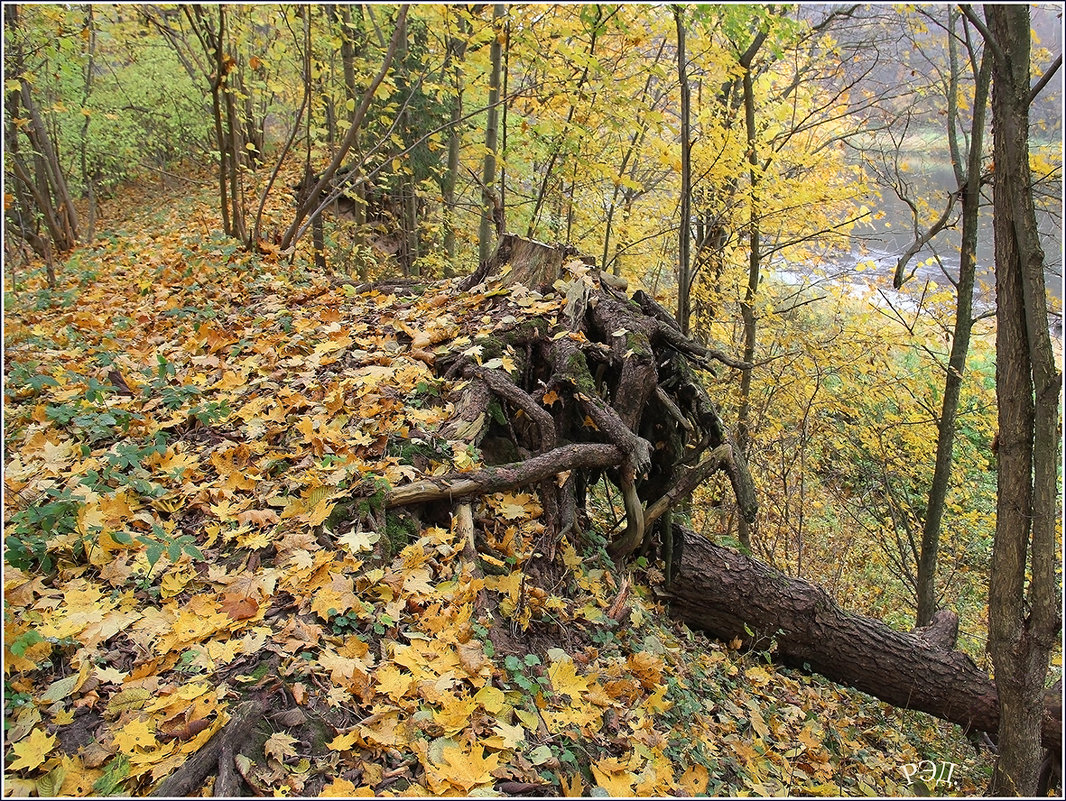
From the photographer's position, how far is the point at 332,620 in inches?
94.3

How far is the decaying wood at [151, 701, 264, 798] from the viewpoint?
175cm

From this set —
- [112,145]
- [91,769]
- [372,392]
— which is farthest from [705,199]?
[112,145]

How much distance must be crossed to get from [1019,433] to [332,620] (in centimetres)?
351

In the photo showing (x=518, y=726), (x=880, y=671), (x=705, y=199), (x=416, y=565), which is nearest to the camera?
(x=518, y=726)

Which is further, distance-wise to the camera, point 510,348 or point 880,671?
point 880,671

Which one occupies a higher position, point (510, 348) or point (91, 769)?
point (510, 348)

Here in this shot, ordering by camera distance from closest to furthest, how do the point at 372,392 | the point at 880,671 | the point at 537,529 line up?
the point at 537,529 < the point at 372,392 < the point at 880,671

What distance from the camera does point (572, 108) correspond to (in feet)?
24.0

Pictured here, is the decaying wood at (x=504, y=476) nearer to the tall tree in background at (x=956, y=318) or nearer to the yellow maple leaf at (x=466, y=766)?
the yellow maple leaf at (x=466, y=766)

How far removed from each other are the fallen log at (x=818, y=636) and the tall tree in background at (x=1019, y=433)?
0.95m

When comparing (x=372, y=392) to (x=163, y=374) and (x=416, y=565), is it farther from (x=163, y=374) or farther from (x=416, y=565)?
(x=163, y=374)

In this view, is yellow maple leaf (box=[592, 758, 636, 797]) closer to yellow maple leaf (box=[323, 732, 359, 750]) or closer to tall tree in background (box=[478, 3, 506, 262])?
yellow maple leaf (box=[323, 732, 359, 750])

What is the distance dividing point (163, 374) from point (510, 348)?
89.6 inches

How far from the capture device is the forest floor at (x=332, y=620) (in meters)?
1.97
